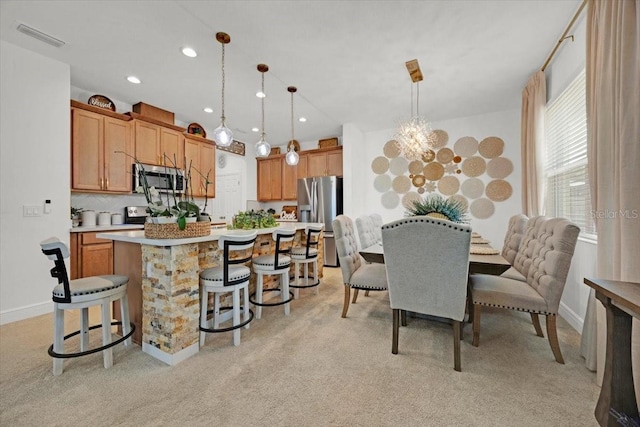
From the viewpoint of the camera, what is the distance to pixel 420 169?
4.77 m

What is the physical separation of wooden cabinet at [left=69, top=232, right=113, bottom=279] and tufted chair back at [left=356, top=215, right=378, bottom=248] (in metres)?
2.99

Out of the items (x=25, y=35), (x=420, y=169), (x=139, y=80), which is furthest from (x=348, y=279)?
(x=25, y=35)

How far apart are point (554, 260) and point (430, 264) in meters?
0.85

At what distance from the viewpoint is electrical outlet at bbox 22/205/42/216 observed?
2.62m

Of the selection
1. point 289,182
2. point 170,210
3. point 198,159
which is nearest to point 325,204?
point 289,182

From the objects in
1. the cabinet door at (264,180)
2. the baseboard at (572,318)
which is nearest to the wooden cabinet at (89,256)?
the cabinet door at (264,180)

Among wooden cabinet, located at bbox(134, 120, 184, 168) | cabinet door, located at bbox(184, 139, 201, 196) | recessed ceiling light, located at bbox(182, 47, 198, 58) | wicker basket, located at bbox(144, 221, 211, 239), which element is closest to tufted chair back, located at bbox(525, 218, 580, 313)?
wicker basket, located at bbox(144, 221, 211, 239)

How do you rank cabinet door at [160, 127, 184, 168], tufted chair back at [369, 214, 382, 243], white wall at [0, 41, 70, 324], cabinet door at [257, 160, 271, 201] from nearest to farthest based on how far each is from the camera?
white wall at [0, 41, 70, 324], tufted chair back at [369, 214, 382, 243], cabinet door at [160, 127, 184, 168], cabinet door at [257, 160, 271, 201]

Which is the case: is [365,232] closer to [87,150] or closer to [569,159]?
[569,159]

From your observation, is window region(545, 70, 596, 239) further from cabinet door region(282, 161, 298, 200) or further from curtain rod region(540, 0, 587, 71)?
cabinet door region(282, 161, 298, 200)

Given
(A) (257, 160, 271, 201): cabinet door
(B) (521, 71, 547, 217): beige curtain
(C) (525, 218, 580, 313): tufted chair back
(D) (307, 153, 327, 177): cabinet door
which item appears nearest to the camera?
(C) (525, 218, 580, 313): tufted chair back

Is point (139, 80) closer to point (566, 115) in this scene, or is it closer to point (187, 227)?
Result: point (187, 227)

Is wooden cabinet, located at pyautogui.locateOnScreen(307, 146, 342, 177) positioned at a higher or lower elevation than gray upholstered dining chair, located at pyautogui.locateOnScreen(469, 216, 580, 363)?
higher

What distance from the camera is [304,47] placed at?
254cm
